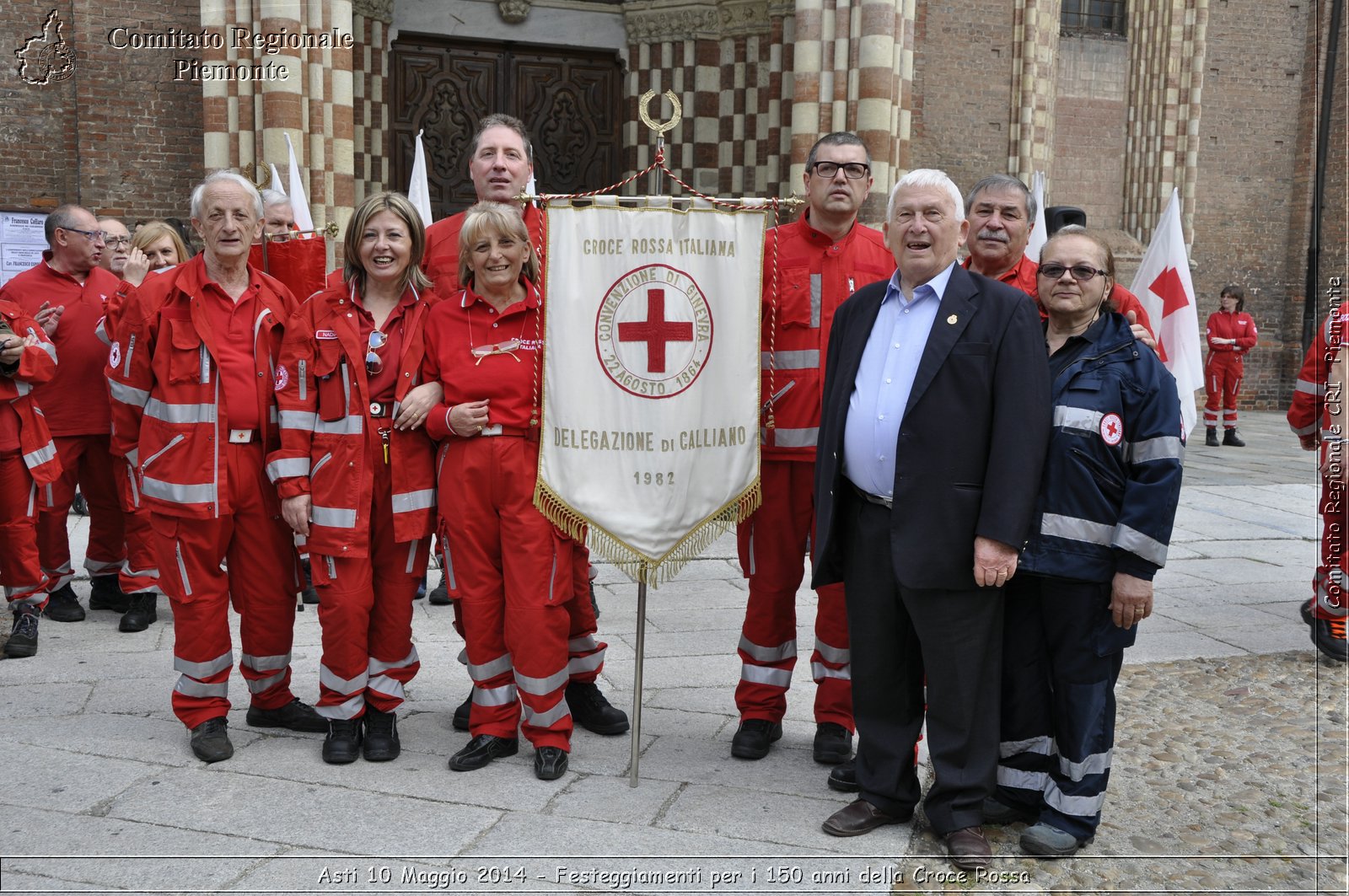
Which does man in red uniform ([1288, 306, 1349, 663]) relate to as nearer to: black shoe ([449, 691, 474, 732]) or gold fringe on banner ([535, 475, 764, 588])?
gold fringe on banner ([535, 475, 764, 588])

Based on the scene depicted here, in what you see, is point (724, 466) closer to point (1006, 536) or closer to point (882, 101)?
point (1006, 536)

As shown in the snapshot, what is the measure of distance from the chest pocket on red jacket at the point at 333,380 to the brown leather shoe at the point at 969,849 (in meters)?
2.52

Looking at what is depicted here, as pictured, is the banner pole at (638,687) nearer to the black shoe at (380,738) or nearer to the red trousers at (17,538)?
the black shoe at (380,738)

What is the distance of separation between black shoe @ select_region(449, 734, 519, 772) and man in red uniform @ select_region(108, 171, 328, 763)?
87 centimetres

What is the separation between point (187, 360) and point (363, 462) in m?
0.78

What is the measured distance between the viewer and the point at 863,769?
3664 mm

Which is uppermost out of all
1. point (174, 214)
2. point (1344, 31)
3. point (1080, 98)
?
point (1344, 31)

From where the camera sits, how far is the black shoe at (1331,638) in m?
5.79

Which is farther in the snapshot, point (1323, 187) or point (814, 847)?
point (1323, 187)

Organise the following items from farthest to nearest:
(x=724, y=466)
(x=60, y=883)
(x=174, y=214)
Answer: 1. (x=174, y=214)
2. (x=724, y=466)
3. (x=60, y=883)

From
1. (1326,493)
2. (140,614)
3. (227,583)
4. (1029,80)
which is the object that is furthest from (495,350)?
(1029,80)

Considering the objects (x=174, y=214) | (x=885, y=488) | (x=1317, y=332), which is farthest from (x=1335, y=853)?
(x=174, y=214)

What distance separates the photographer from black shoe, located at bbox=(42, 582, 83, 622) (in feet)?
19.7

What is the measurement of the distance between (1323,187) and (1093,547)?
17.8 meters
